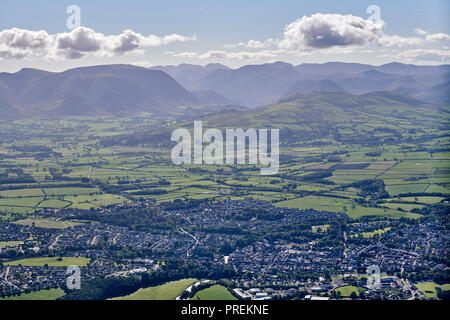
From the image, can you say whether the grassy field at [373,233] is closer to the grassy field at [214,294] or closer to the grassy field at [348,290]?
the grassy field at [348,290]

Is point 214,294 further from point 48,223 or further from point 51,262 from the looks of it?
point 48,223

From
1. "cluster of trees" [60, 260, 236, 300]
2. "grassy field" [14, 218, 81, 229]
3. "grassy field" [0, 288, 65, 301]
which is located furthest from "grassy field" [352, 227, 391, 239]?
"grassy field" [14, 218, 81, 229]

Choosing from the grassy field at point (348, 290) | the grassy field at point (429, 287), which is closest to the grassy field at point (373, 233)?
the grassy field at point (429, 287)

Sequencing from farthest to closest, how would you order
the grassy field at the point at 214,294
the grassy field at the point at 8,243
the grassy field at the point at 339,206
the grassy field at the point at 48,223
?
the grassy field at the point at 339,206 < the grassy field at the point at 48,223 < the grassy field at the point at 8,243 < the grassy field at the point at 214,294

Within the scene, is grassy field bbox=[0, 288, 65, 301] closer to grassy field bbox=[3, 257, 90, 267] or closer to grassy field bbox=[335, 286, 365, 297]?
grassy field bbox=[3, 257, 90, 267]

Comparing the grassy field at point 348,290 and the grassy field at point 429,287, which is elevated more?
the grassy field at point 429,287

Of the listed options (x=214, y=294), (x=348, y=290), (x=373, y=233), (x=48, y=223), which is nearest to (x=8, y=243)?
(x=48, y=223)

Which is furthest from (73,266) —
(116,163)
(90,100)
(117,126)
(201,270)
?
(90,100)
